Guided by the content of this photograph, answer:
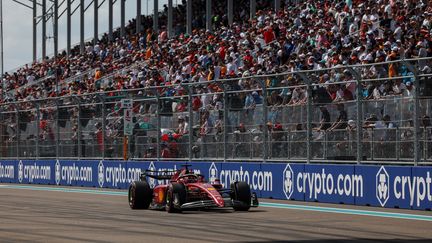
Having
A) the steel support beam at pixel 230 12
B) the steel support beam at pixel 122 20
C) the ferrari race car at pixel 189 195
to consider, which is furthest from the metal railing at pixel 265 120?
the steel support beam at pixel 122 20

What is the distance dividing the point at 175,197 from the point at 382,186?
13.2 feet

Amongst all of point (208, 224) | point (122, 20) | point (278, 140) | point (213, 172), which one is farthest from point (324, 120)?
point (122, 20)

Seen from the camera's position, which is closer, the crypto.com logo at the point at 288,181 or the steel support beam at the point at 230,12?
the crypto.com logo at the point at 288,181

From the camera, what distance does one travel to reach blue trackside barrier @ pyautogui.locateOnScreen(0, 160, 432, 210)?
19656mm

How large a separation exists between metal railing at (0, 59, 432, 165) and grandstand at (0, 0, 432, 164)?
29 mm

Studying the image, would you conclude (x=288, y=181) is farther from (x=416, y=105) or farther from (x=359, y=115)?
(x=416, y=105)

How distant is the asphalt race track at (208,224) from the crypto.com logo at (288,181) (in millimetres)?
726

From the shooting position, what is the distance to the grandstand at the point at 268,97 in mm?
20328

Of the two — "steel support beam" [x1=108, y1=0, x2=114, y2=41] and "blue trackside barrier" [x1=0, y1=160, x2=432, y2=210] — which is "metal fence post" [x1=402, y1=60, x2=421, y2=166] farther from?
"steel support beam" [x1=108, y1=0, x2=114, y2=41]

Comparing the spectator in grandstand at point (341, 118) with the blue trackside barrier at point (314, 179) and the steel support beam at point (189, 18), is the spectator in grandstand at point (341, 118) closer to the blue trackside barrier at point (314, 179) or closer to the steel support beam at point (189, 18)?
the blue trackside barrier at point (314, 179)

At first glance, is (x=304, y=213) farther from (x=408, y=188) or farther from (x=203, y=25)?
(x=203, y=25)

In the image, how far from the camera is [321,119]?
22.0 meters

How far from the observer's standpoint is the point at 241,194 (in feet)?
63.4

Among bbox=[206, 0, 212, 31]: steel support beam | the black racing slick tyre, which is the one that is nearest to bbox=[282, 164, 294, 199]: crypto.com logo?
the black racing slick tyre
